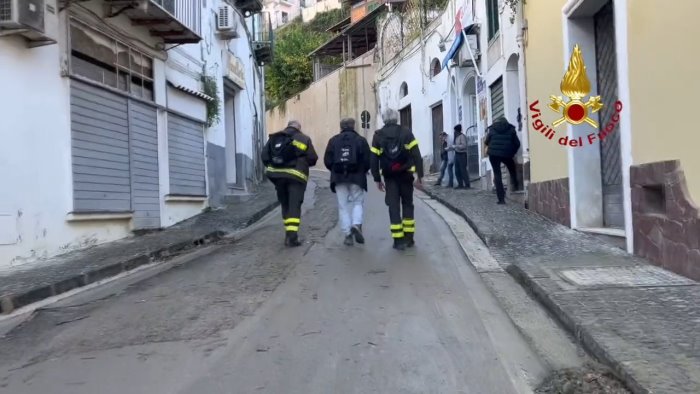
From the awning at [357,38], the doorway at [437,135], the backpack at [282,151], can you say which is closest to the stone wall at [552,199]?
the backpack at [282,151]

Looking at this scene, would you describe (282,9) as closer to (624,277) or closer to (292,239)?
(292,239)

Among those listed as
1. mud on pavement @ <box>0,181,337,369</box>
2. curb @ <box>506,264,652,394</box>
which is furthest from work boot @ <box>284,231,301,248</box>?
curb @ <box>506,264,652,394</box>

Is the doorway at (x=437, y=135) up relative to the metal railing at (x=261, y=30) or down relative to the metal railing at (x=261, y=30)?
down

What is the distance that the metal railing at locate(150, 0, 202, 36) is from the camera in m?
11.0

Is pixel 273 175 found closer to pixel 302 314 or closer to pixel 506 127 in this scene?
pixel 302 314

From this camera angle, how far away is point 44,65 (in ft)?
28.2

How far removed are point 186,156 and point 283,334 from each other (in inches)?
341

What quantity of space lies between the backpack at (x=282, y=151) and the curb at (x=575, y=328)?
336 centimetres

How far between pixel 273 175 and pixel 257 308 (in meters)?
3.64

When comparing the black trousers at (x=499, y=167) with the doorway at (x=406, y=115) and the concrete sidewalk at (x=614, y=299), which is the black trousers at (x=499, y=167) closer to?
the concrete sidewalk at (x=614, y=299)

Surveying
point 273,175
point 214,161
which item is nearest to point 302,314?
point 273,175

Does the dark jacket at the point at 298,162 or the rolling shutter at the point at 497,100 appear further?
the rolling shutter at the point at 497,100

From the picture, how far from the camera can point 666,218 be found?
6.37 metres

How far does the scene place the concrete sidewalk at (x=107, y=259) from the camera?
22.2ft
